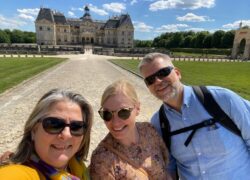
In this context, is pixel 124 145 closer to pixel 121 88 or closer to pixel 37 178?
pixel 121 88

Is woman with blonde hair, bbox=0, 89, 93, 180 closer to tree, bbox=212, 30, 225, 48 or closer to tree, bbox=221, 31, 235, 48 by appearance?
tree, bbox=221, 31, 235, 48

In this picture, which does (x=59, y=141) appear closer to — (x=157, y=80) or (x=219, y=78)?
(x=157, y=80)

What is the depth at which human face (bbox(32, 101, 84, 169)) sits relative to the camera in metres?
2.00

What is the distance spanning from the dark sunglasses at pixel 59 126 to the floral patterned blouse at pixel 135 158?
270 mm

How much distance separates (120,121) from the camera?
2.40 m

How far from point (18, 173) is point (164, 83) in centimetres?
165

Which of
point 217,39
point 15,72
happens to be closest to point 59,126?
point 15,72

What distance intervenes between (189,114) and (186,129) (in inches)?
5.8

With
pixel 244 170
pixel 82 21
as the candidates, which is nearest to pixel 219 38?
pixel 82 21

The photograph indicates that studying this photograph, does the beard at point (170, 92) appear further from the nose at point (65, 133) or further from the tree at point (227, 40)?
the tree at point (227, 40)

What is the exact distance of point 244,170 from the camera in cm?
262

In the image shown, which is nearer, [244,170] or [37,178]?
[37,178]

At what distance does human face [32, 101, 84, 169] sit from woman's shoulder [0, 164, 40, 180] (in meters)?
0.22

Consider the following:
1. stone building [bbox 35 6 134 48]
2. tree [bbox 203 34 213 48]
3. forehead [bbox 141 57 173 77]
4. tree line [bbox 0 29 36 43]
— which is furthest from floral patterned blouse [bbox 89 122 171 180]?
tree line [bbox 0 29 36 43]
